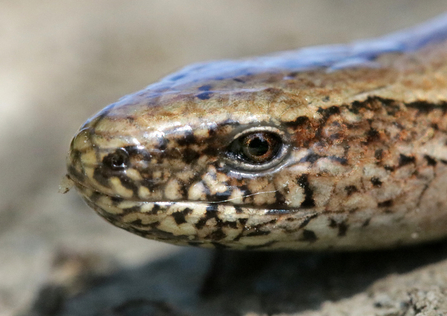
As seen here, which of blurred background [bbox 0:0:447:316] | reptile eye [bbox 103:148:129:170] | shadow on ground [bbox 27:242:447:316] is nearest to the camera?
reptile eye [bbox 103:148:129:170]

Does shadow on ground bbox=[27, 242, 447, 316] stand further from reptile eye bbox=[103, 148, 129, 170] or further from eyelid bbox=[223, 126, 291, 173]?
reptile eye bbox=[103, 148, 129, 170]

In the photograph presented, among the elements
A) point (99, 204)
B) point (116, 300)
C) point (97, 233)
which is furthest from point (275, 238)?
point (97, 233)

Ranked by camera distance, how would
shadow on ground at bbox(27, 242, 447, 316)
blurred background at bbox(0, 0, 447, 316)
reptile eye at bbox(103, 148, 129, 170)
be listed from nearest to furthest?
reptile eye at bbox(103, 148, 129, 170), shadow on ground at bbox(27, 242, 447, 316), blurred background at bbox(0, 0, 447, 316)

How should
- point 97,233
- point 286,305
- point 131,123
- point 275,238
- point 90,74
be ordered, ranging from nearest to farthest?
point 131,123, point 275,238, point 286,305, point 97,233, point 90,74

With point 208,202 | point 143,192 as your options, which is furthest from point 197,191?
point 143,192

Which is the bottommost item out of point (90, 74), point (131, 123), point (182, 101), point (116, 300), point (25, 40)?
point (116, 300)

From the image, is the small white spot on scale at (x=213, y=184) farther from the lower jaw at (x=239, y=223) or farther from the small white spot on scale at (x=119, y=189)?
the small white spot on scale at (x=119, y=189)

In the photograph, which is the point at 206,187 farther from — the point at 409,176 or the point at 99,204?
the point at 409,176

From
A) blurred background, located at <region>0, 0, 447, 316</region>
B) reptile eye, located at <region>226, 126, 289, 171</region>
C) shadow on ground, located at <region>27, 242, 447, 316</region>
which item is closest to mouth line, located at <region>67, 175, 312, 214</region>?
reptile eye, located at <region>226, 126, 289, 171</region>
